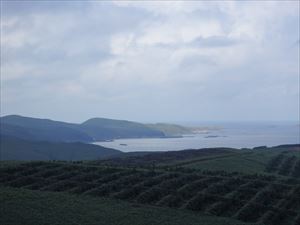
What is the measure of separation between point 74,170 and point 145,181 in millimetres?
6602

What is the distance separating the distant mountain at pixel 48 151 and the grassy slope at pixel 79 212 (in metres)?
78.2

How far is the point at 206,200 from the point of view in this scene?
29422mm

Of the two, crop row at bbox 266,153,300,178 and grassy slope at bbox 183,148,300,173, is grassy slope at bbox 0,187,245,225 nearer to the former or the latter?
grassy slope at bbox 183,148,300,173

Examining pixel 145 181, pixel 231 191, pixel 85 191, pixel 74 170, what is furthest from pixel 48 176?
pixel 231 191

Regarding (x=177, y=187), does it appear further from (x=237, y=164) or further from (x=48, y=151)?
(x=48, y=151)

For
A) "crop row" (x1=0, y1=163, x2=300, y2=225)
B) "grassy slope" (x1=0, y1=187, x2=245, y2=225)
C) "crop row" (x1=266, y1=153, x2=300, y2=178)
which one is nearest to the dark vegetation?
"crop row" (x1=0, y1=163, x2=300, y2=225)

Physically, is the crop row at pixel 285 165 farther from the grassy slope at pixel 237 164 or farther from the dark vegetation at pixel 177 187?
the dark vegetation at pixel 177 187

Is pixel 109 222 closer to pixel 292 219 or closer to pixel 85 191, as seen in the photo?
pixel 85 191

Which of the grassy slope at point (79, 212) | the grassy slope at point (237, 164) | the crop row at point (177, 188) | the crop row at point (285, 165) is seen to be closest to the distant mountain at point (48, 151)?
the grassy slope at point (237, 164)

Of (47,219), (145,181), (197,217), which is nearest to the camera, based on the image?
(47,219)

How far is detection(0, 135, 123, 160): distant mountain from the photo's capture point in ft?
354

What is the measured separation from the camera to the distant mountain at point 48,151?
108 m

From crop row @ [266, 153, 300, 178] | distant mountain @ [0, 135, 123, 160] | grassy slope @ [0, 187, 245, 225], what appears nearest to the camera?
grassy slope @ [0, 187, 245, 225]

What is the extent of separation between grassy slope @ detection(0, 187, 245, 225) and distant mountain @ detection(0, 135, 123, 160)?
7819 cm
